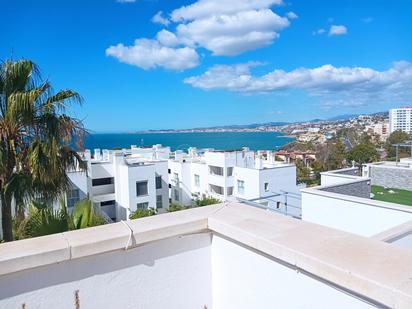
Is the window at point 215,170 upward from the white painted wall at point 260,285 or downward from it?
downward

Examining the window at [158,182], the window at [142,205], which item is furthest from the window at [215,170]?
the window at [142,205]

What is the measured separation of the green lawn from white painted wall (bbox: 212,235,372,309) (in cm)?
825

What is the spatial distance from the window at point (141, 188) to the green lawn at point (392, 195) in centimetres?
2044

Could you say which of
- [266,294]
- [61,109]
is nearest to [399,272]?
[266,294]

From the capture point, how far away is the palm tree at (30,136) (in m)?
5.45

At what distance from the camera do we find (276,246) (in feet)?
5.08

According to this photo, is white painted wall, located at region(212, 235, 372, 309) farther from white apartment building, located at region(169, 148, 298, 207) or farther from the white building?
white apartment building, located at region(169, 148, 298, 207)

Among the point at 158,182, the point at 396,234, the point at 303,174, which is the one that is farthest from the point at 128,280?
the point at 303,174

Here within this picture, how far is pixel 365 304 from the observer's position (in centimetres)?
125

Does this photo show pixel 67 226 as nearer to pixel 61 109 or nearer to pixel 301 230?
pixel 301 230

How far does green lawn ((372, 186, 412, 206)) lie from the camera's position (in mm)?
8961

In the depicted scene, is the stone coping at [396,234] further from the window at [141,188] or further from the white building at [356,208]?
the window at [141,188]

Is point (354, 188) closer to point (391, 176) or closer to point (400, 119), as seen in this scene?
point (391, 176)

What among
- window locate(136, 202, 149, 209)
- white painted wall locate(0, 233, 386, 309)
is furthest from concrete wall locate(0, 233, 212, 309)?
window locate(136, 202, 149, 209)
